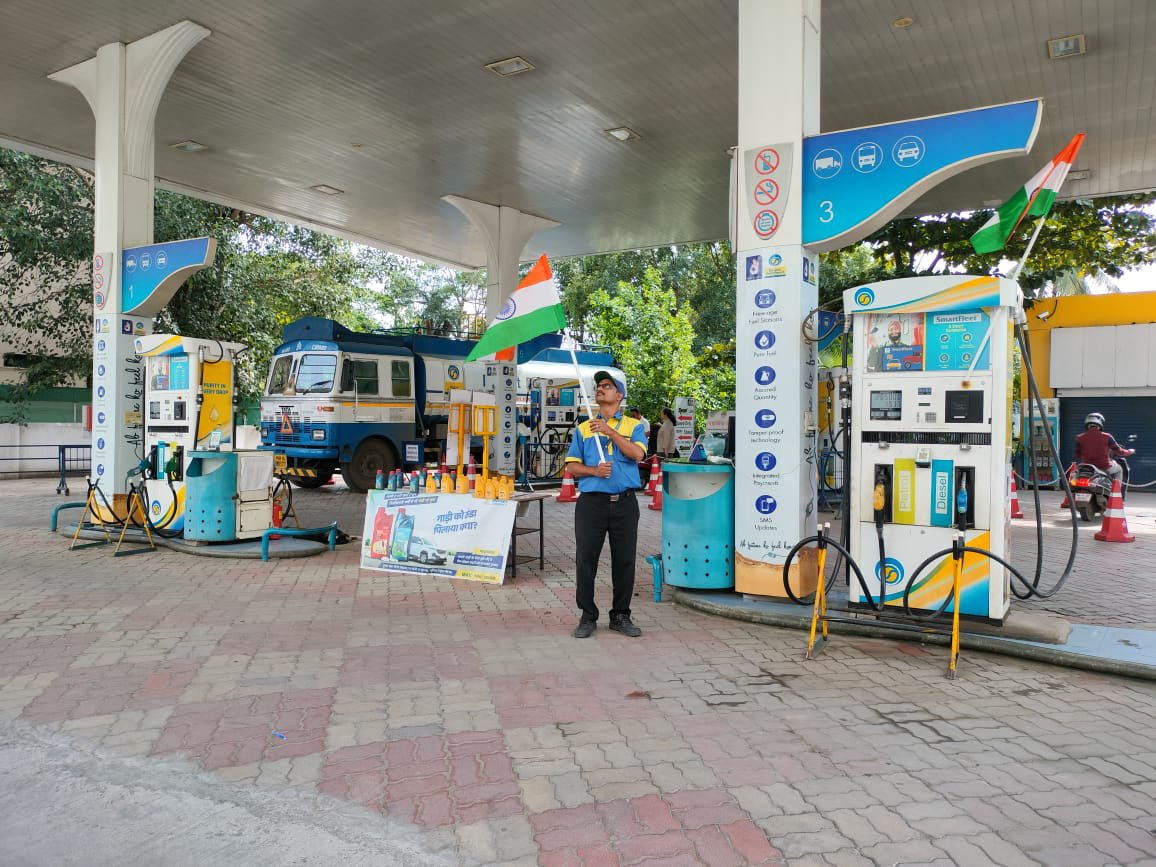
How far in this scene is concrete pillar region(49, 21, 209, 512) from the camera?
10609 millimetres

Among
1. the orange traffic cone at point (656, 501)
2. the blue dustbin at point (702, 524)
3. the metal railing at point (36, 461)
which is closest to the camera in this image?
the blue dustbin at point (702, 524)

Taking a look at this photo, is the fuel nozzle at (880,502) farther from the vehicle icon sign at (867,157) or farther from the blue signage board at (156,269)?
the blue signage board at (156,269)

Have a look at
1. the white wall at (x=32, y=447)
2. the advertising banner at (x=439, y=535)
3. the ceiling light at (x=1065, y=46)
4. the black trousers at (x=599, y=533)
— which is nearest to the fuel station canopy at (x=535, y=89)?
the ceiling light at (x=1065, y=46)

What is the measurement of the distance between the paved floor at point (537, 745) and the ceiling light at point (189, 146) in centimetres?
980

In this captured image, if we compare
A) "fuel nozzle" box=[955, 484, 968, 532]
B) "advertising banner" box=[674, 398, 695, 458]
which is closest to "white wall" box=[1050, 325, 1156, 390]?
"advertising banner" box=[674, 398, 695, 458]

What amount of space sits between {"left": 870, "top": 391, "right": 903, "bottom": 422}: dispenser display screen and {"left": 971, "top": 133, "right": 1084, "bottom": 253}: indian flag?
58.8 inches

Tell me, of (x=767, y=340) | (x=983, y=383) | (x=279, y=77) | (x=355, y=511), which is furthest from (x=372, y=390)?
(x=983, y=383)

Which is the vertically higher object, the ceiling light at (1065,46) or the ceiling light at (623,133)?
the ceiling light at (623,133)

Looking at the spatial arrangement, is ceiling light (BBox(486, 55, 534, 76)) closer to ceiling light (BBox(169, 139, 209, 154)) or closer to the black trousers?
ceiling light (BBox(169, 139, 209, 154))

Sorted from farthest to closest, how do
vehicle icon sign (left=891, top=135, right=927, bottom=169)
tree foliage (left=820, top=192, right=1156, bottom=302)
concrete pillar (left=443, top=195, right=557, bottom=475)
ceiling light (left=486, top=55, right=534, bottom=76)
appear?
concrete pillar (left=443, top=195, right=557, bottom=475) → tree foliage (left=820, top=192, right=1156, bottom=302) → ceiling light (left=486, top=55, right=534, bottom=76) → vehicle icon sign (left=891, top=135, right=927, bottom=169)

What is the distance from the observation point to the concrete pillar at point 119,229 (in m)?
10.6

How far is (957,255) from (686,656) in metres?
12.7

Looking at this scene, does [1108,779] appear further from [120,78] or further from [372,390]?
[372,390]

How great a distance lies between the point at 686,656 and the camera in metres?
5.68
